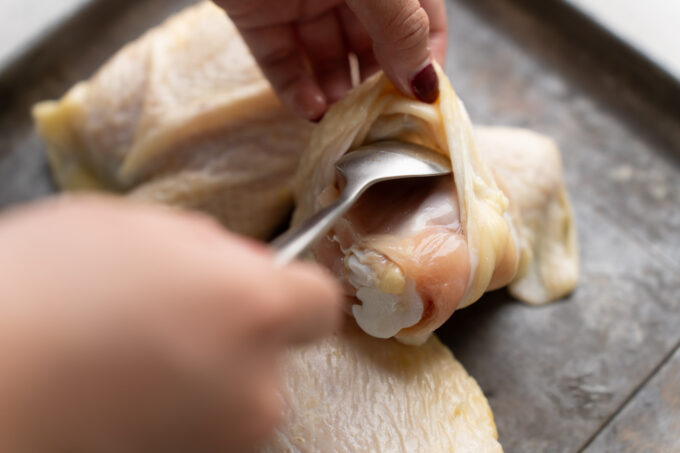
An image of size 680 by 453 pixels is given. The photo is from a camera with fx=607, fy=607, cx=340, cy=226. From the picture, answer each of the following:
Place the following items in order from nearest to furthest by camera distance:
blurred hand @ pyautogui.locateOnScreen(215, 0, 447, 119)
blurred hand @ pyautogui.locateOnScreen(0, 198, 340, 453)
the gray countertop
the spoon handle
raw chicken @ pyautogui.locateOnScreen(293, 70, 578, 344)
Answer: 1. blurred hand @ pyautogui.locateOnScreen(0, 198, 340, 453)
2. the spoon handle
3. raw chicken @ pyautogui.locateOnScreen(293, 70, 578, 344)
4. blurred hand @ pyautogui.locateOnScreen(215, 0, 447, 119)
5. the gray countertop

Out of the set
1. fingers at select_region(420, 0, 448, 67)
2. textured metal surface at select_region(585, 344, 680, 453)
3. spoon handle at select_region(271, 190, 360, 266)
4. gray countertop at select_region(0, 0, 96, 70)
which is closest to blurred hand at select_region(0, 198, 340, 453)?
spoon handle at select_region(271, 190, 360, 266)

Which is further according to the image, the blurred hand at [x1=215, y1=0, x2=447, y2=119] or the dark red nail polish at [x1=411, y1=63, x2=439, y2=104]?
the blurred hand at [x1=215, y1=0, x2=447, y2=119]

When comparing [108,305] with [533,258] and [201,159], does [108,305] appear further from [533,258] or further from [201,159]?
[533,258]

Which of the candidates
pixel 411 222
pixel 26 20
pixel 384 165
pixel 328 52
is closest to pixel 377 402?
pixel 411 222

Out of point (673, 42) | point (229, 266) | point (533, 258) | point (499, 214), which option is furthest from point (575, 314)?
point (229, 266)

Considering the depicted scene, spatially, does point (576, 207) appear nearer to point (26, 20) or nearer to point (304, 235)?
point (304, 235)

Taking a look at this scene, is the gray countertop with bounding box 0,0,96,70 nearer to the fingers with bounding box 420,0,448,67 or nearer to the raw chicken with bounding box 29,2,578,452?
the raw chicken with bounding box 29,2,578,452
